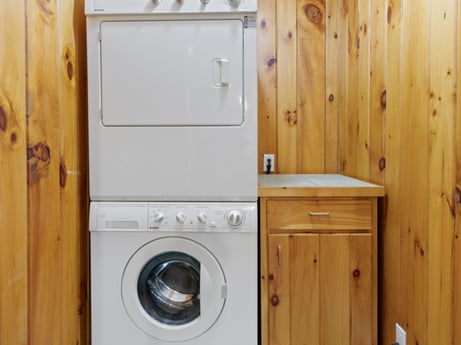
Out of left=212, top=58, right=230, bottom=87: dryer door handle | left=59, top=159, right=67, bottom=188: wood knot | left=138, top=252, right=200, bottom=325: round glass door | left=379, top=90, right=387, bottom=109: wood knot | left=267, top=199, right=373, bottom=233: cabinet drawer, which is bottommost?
left=138, top=252, right=200, bottom=325: round glass door

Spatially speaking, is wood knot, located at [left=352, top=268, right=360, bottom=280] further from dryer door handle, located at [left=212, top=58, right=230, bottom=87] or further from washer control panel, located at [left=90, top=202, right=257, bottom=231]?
dryer door handle, located at [left=212, top=58, right=230, bottom=87]

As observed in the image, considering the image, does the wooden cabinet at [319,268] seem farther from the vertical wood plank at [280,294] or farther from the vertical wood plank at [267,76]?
the vertical wood plank at [267,76]

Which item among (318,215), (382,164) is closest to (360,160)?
(382,164)

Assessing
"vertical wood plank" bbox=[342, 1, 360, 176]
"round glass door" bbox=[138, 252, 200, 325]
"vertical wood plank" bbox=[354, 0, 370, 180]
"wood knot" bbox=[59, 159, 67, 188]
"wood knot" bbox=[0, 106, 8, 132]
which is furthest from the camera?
"vertical wood plank" bbox=[342, 1, 360, 176]

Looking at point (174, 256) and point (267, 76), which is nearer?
point (174, 256)

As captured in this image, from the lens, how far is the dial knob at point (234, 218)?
133cm

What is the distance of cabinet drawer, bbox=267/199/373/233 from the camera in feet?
4.61

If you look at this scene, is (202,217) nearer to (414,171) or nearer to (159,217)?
(159,217)

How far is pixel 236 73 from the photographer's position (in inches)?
51.9

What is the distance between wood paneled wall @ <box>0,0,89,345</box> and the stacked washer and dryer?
87 mm

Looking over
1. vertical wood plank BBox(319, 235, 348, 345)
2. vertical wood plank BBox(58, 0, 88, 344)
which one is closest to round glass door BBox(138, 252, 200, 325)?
vertical wood plank BBox(58, 0, 88, 344)

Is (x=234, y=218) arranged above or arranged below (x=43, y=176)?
below

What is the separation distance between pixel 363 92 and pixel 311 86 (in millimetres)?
430

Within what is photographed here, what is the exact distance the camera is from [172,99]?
1329mm
